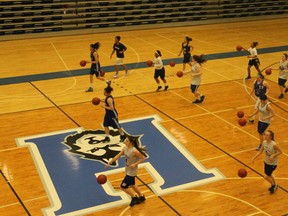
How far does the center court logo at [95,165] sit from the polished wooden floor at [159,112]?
225 mm

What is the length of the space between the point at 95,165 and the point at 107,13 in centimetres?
1550

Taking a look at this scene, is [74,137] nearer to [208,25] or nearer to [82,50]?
[82,50]

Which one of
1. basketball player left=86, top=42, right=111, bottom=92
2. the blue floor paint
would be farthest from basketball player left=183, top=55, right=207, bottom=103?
the blue floor paint

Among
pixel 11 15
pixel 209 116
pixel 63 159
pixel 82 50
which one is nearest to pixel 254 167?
pixel 209 116

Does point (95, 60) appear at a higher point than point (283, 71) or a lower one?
higher

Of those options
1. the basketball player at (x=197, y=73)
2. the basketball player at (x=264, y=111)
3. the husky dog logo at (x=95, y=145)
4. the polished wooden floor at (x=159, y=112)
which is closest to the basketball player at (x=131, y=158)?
the polished wooden floor at (x=159, y=112)

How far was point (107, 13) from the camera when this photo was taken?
2388 cm

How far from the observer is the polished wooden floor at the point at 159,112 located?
8.52 metres

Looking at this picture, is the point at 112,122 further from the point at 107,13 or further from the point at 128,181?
the point at 107,13

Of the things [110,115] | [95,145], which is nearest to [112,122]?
[110,115]

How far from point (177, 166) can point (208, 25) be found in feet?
57.2

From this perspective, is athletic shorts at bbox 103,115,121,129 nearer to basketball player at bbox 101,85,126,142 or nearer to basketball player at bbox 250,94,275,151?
basketball player at bbox 101,85,126,142

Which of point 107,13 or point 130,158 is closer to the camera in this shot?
point 130,158

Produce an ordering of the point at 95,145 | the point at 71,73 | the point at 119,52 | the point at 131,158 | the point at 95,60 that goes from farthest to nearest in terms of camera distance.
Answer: the point at 71,73, the point at 119,52, the point at 95,60, the point at 95,145, the point at 131,158
